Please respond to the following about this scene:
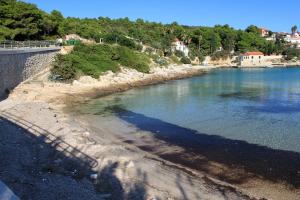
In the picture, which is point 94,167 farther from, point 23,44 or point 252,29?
point 252,29

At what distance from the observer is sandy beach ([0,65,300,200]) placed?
487 inches

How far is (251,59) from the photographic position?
12225 cm

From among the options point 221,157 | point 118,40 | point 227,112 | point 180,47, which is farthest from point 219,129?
point 180,47

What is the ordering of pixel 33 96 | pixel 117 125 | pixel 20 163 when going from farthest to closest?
pixel 33 96 → pixel 117 125 → pixel 20 163

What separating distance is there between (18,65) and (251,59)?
97.2 metres

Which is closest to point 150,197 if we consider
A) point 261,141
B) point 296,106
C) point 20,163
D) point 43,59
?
point 20,163

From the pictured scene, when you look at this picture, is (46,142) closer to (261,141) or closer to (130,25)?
(261,141)

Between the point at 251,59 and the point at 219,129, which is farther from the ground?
the point at 251,59

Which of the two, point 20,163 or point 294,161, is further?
point 294,161

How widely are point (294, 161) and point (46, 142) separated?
1088cm

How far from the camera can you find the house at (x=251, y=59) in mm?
120500

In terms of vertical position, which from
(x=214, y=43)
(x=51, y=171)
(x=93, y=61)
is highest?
(x=214, y=43)

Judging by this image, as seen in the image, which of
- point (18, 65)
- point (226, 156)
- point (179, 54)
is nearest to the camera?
point (226, 156)

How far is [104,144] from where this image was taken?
61.4 feet
